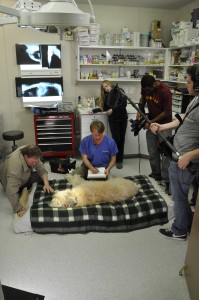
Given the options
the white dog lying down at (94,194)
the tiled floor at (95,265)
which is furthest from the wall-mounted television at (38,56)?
the tiled floor at (95,265)

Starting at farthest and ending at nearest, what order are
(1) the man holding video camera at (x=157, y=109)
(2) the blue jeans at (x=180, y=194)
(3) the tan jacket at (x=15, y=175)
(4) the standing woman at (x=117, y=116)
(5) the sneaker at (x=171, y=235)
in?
1. (4) the standing woman at (x=117, y=116)
2. (1) the man holding video camera at (x=157, y=109)
3. (3) the tan jacket at (x=15, y=175)
4. (5) the sneaker at (x=171, y=235)
5. (2) the blue jeans at (x=180, y=194)

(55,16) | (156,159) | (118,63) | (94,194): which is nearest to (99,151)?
(94,194)

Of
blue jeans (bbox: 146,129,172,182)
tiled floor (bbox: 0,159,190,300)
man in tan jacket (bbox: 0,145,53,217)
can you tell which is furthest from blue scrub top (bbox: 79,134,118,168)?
tiled floor (bbox: 0,159,190,300)

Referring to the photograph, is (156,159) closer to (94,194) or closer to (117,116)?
(117,116)

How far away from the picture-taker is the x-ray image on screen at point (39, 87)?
405cm

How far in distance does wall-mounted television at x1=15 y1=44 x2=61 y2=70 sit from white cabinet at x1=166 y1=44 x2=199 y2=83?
1823mm

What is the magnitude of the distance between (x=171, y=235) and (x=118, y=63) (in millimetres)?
2852

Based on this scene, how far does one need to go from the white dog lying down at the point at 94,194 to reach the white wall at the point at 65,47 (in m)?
2.20

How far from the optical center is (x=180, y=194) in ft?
6.30

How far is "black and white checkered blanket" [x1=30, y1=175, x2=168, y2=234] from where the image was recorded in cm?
221

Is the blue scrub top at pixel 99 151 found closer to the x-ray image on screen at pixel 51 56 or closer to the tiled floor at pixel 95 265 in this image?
the tiled floor at pixel 95 265

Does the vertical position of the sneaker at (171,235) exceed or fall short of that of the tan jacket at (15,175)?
it falls short

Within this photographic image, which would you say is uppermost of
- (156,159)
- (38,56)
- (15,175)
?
(38,56)

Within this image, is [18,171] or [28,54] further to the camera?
[28,54]
